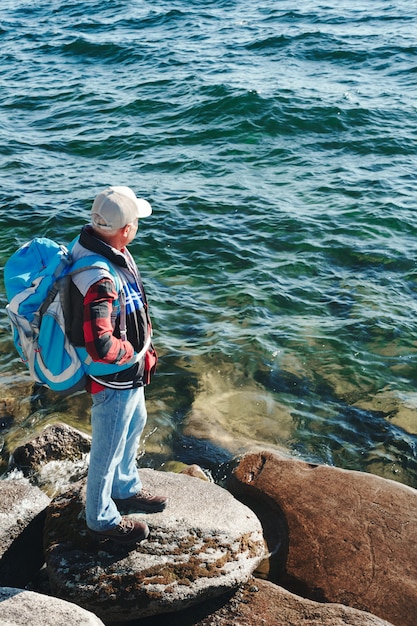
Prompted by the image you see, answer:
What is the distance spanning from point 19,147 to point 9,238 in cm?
496

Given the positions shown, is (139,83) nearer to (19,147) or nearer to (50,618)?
(19,147)

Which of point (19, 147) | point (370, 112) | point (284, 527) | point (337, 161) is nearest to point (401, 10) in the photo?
point (370, 112)

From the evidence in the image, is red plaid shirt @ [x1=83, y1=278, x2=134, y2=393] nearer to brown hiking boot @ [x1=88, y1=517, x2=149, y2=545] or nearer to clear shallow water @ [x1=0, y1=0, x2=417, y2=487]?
brown hiking boot @ [x1=88, y1=517, x2=149, y2=545]

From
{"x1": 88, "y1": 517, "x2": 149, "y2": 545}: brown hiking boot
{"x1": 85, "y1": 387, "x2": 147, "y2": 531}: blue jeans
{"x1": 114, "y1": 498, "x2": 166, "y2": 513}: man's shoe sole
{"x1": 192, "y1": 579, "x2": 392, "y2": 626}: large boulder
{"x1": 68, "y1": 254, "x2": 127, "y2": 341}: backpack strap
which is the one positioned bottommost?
{"x1": 192, "y1": 579, "x2": 392, "y2": 626}: large boulder

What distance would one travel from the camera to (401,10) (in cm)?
2580

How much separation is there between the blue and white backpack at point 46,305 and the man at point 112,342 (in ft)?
0.21

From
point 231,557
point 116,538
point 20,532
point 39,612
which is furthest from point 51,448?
point 39,612

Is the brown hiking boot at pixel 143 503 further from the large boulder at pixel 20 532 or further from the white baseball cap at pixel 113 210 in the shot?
the white baseball cap at pixel 113 210

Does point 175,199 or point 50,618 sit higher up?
point 50,618

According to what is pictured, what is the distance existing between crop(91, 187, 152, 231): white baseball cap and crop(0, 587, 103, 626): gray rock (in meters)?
2.38

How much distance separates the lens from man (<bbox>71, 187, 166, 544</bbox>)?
4.12 m

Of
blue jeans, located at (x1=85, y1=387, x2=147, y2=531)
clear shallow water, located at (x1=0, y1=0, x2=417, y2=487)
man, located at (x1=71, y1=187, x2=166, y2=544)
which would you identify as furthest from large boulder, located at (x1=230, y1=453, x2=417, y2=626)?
blue jeans, located at (x1=85, y1=387, x2=147, y2=531)

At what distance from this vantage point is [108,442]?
4.61m

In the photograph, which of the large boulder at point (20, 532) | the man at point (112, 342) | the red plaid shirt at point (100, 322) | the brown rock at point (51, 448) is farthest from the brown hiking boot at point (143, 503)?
the brown rock at point (51, 448)
